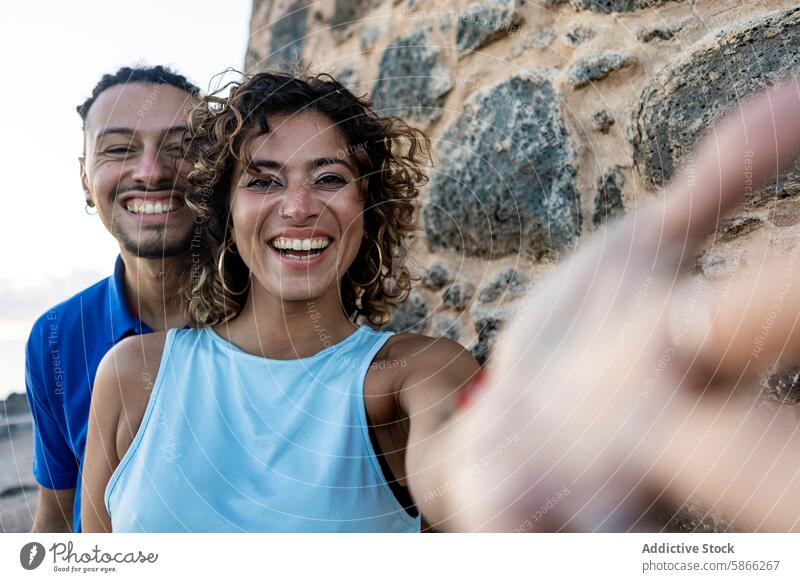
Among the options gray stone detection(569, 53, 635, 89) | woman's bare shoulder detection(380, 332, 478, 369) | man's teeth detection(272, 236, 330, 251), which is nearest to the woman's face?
man's teeth detection(272, 236, 330, 251)

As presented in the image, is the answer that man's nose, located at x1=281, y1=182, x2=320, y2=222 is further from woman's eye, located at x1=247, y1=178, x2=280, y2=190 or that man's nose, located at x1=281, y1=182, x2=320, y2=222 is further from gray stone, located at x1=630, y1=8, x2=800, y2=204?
gray stone, located at x1=630, y1=8, x2=800, y2=204

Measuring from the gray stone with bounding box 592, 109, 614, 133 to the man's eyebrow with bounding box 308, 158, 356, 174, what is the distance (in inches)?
12.3

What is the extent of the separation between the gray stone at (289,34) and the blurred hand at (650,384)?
0.76 m

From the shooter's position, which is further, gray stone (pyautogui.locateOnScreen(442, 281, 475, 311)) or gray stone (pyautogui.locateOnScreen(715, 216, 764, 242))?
gray stone (pyautogui.locateOnScreen(442, 281, 475, 311))

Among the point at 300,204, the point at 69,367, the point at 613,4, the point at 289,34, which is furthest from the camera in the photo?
the point at 289,34

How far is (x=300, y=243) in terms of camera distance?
32.4 inches

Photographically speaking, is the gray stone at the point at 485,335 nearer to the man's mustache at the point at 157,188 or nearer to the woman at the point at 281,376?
the woman at the point at 281,376

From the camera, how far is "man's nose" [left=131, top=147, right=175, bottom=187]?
0.99 m

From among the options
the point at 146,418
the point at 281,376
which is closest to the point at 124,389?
the point at 146,418

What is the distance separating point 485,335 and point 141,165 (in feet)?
1.65

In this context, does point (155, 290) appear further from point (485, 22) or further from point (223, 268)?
point (485, 22)

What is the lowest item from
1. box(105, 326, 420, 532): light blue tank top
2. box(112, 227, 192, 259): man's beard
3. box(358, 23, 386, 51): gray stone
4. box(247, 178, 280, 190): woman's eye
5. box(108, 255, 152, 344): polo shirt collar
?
box(105, 326, 420, 532): light blue tank top
